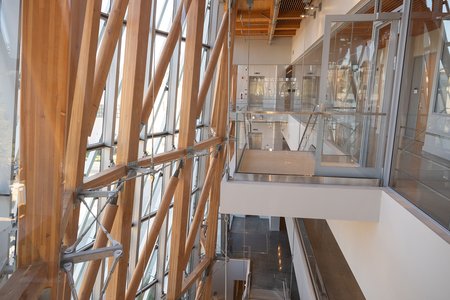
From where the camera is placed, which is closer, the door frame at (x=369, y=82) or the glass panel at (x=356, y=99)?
the door frame at (x=369, y=82)

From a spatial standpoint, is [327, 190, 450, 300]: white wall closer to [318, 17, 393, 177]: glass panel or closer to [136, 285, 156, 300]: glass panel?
[318, 17, 393, 177]: glass panel

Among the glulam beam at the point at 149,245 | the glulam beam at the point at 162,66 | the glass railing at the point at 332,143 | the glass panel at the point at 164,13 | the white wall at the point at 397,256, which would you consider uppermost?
the glass panel at the point at 164,13

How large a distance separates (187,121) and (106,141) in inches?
49.6

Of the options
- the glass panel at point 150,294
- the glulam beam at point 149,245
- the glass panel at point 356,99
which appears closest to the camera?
the glass panel at point 356,99

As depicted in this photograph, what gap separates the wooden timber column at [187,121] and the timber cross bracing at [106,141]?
0.02 m

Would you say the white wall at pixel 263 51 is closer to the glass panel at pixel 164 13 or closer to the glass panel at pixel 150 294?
the glass panel at pixel 164 13

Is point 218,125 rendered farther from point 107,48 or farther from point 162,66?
point 107,48

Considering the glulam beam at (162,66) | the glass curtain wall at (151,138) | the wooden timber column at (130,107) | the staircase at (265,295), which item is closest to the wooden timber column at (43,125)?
the glass curtain wall at (151,138)

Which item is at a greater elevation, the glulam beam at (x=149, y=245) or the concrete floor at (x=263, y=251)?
the glulam beam at (x=149, y=245)

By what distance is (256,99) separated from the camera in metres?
14.1

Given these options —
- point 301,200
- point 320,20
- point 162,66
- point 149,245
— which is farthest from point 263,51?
point 301,200

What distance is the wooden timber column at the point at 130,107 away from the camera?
14.0ft

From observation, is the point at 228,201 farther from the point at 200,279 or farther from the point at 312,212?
the point at 200,279

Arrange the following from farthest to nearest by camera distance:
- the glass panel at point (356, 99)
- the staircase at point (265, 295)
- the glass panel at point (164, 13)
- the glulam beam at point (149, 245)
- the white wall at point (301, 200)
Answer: the staircase at point (265, 295) < the glass panel at point (164, 13) < the glulam beam at point (149, 245) < the glass panel at point (356, 99) < the white wall at point (301, 200)
